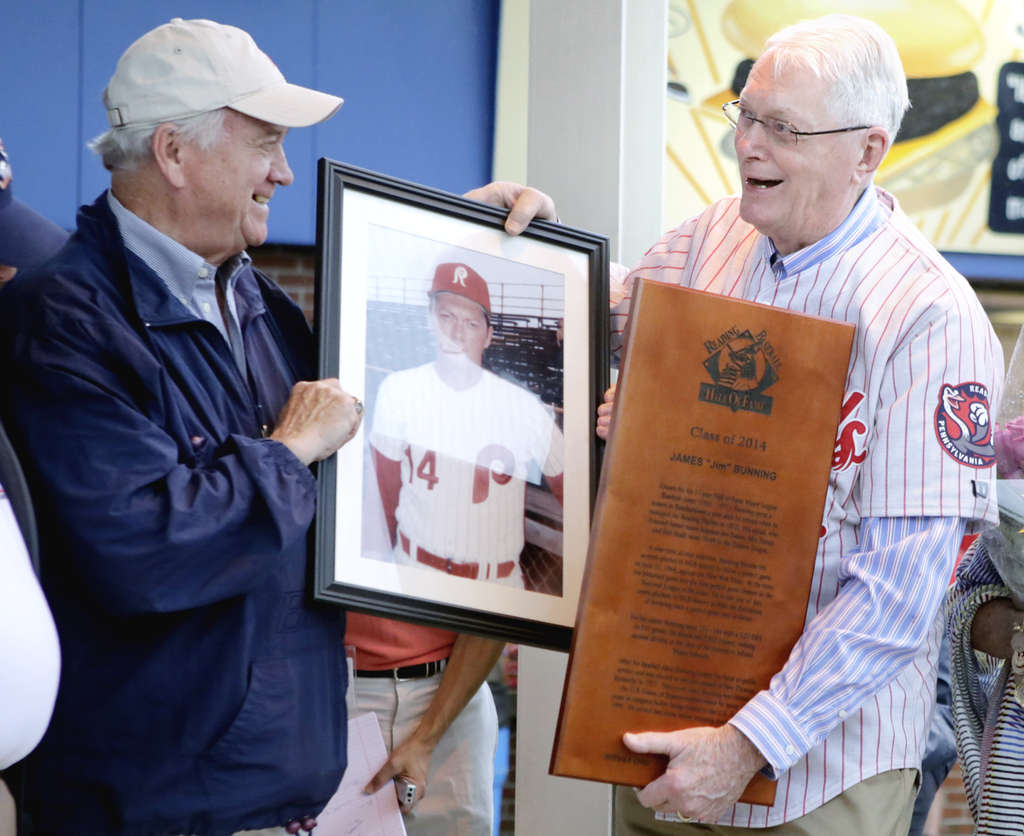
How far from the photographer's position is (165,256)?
183 cm

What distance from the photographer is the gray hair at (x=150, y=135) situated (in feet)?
6.06

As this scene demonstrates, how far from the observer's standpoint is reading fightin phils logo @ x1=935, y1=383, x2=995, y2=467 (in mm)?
1765

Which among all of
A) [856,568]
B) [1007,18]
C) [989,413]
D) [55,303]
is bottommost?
[856,568]

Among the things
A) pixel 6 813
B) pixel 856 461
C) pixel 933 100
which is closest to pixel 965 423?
pixel 856 461

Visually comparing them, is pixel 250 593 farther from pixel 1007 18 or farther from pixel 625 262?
pixel 1007 18

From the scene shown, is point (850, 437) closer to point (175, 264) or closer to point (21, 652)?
point (175, 264)

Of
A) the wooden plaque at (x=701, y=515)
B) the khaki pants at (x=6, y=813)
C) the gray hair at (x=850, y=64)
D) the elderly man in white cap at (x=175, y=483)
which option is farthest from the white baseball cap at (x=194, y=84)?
the khaki pants at (x=6, y=813)

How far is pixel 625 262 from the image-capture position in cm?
277

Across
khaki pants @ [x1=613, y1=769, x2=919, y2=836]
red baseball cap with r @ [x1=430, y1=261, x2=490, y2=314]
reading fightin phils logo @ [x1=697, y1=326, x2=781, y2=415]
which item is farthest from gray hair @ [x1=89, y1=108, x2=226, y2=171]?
khaki pants @ [x1=613, y1=769, x2=919, y2=836]

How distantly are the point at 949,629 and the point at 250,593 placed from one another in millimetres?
1319

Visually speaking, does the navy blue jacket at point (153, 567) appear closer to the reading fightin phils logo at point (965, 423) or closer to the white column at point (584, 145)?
the reading fightin phils logo at point (965, 423)

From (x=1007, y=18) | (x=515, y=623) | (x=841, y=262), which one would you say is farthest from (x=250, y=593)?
(x=1007, y=18)

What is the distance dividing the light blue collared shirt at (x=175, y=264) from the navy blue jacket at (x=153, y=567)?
0.11ft

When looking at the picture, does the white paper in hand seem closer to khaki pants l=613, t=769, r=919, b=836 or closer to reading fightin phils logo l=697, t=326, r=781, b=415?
khaki pants l=613, t=769, r=919, b=836
